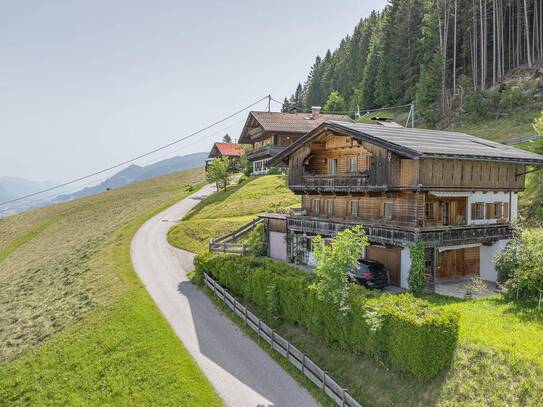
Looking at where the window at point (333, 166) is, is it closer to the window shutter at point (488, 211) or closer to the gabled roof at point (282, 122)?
the window shutter at point (488, 211)

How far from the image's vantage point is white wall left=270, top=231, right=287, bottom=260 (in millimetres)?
36141

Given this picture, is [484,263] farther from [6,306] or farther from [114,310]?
[6,306]

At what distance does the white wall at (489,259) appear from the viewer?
90.3 feet

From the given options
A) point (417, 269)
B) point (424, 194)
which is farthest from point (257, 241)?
point (417, 269)

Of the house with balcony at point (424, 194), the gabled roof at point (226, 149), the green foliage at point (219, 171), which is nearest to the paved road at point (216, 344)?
the house with balcony at point (424, 194)

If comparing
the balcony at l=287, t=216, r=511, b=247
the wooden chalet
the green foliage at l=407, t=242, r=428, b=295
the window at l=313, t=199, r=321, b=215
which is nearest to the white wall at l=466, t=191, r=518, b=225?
the balcony at l=287, t=216, r=511, b=247

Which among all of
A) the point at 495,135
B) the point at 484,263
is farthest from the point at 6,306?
the point at 495,135

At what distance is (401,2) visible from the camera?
92.5m

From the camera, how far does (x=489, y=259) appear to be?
27.7 metres

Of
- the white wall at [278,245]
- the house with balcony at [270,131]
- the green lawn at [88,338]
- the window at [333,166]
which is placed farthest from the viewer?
the house with balcony at [270,131]

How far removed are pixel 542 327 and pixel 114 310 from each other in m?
24.7

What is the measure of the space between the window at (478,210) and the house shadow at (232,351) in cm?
1705

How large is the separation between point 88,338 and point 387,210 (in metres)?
20.8

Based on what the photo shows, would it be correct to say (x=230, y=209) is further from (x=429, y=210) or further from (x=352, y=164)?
(x=429, y=210)
